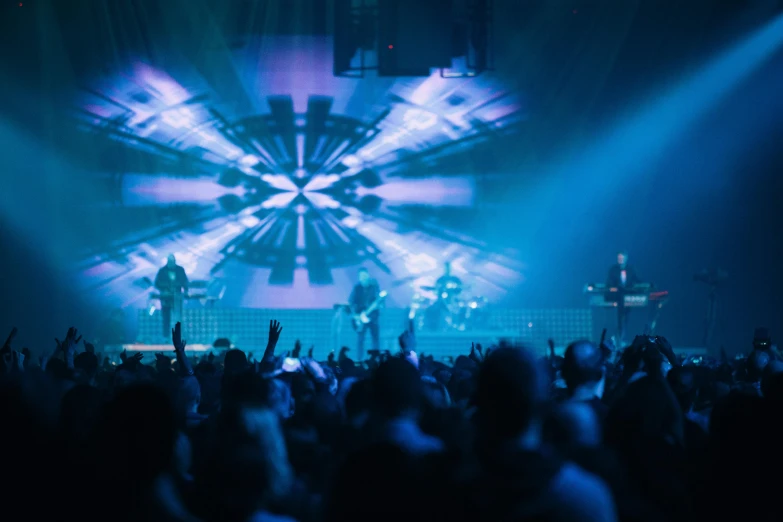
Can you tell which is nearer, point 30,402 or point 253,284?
point 30,402

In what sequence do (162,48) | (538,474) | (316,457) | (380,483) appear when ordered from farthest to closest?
(162,48), (316,457), (538,474), (380,483)

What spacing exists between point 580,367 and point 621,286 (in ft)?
38.3

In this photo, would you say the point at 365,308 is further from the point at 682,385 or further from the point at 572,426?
the point at 572,426

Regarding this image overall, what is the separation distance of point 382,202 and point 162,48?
5.04 metres

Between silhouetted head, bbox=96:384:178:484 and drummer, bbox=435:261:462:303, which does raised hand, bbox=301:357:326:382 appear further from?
drummer, bbox=435:261:462:303

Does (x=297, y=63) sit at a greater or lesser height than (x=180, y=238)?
greater

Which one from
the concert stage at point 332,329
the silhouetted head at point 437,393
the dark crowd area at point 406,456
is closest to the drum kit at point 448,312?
Answer: the concert stage at point 332,329

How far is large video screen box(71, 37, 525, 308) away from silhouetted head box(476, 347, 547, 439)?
1581 centimetres

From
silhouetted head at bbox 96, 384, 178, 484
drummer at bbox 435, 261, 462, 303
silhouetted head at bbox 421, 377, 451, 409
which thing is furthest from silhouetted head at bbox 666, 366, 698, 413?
drummer at bbox 435, 261, 462, 303

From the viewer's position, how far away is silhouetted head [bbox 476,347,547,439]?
221 centimetres

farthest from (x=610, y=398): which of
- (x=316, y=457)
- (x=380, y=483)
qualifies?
(x=380, y=483)

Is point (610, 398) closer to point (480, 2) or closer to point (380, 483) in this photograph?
point (380, 483)

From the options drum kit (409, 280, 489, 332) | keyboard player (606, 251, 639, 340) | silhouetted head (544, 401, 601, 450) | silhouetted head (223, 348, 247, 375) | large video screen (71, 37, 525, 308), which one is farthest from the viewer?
large video screen (71, 37, 525, 308)

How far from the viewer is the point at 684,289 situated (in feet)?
61.1
